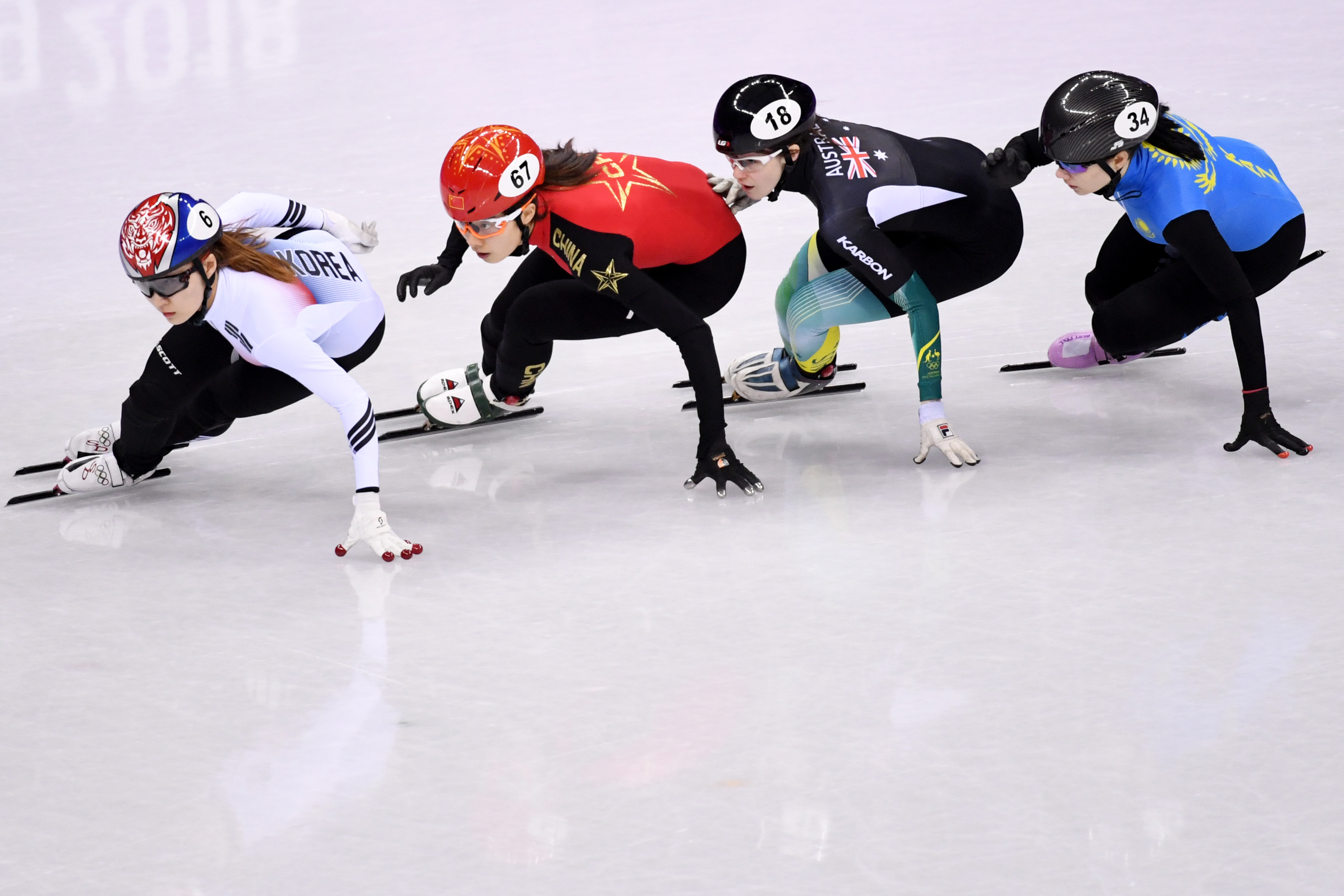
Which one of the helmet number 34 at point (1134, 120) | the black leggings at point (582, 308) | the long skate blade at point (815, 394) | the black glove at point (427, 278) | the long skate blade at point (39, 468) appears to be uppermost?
the helmet number 34 at point (1134, 120)

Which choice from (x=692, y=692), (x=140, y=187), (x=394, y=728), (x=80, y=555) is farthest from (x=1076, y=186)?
(x=140, y=187)

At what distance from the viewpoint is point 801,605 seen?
3361 mm

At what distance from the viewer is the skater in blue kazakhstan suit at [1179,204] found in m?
3.80

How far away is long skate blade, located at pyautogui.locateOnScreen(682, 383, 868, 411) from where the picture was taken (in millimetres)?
4922

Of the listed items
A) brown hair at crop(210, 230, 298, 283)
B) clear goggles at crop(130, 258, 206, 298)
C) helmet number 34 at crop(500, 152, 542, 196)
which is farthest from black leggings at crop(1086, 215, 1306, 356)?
clear goggles at crop(130, 258, 206, 298)

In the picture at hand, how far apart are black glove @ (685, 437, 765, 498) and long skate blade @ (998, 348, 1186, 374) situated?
140 centimetres

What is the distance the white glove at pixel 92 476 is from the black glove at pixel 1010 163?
293 centimetres

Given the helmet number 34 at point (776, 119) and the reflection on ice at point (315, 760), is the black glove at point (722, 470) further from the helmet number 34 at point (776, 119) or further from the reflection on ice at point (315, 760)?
the reflection on ice at point (315, 760)

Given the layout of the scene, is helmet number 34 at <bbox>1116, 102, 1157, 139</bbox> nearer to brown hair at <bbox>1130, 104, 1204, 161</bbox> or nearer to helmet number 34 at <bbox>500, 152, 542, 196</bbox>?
brown hair at <bbox>1130, 104, 1204, 161</bbox>

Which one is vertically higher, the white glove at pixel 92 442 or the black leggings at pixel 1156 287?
the black leggings at pixel 1156 287

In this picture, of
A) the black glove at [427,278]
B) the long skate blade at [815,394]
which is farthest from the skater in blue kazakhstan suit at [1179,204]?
the black glove at [427,278]

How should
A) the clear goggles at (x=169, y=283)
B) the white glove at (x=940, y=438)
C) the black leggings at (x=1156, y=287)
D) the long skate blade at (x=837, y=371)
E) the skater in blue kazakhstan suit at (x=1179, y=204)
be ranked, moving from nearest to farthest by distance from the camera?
the clear goggles at (x=169, y=283) < the skater in blue kazakhstan suit at (x=1179, y=204) < the white glove at (x=940, y=438) < the black leggings at (x=1156, y=287) < the long skate blade at (x=837, y=371)

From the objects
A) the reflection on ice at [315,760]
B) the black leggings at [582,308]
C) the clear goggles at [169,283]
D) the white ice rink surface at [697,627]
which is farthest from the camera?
the black leggings at [582,308]

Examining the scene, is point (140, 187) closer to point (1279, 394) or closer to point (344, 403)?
point (344, 403)
